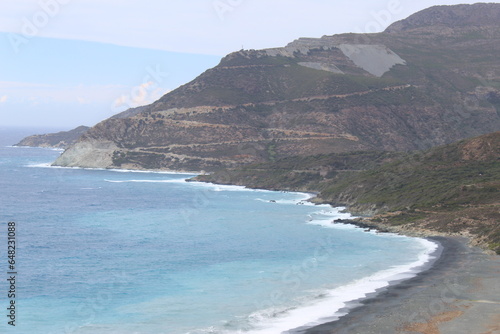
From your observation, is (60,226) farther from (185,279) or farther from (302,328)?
(302,328)

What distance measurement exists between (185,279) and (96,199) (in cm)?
7718

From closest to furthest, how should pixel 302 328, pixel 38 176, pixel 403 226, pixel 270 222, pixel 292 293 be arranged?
pixel 302 328 < pixel 292 293 < pixel 403 226 < pixel 270 222 < pixel 38 176

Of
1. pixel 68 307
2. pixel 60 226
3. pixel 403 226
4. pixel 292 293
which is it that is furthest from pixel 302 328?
pixel 60 226

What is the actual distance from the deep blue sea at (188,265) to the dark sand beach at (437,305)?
1.97m

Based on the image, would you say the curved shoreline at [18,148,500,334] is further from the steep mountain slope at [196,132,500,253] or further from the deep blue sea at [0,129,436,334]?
the steep mountain slope at [196,132,500,253]

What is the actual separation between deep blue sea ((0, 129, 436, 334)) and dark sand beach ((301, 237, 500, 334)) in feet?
6.48

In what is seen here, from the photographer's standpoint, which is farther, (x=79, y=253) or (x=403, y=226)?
(x=403, y=226)

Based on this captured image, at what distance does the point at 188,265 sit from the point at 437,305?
2682 cm

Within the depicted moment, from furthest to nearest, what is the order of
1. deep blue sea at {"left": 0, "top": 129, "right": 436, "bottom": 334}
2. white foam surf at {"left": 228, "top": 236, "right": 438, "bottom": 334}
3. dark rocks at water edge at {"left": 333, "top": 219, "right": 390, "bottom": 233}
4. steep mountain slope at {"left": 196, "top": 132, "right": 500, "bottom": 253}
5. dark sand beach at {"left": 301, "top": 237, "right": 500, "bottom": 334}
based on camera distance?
dark rocks at water edge at {"left": 333, "top": 219, "right": 390, "bottom": 233}
steep mountain slope at {"left": 196, "top": 132, "right": 500, "bottom": 253}
deep blue sea at {"left": 0, "top": 129, "right": 436, "bottom": 334}
white foam surf at {"left": 228, "top": 236, "right": 438, "bottom": 334}
dark sand beach at {"left": 301, "top": 237, "right": 500, "bottom": 334}

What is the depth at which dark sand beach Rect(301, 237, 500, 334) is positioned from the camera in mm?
43594

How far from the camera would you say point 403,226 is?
91.4m

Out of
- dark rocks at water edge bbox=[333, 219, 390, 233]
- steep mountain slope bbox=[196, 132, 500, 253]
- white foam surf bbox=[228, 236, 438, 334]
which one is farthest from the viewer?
dark rocks at water edge bbox=[333, 219, 390, 233]

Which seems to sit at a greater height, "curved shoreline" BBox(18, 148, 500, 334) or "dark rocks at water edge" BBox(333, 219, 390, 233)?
"curved shoreline" BBox(18, 148, 500, 334)

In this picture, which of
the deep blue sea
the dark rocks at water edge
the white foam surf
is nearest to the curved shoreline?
the white foam surf
